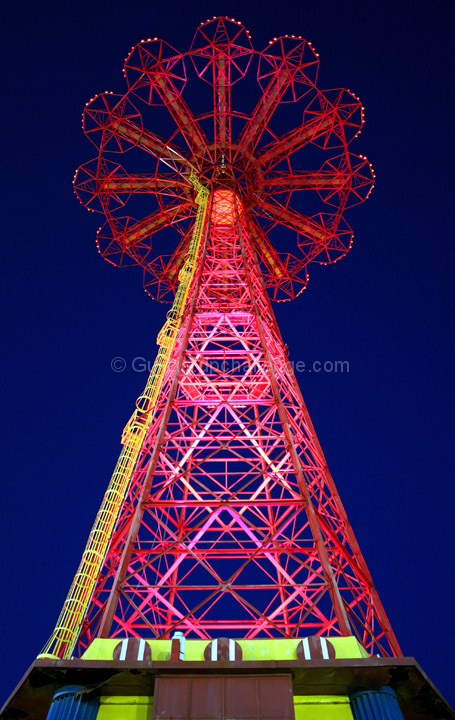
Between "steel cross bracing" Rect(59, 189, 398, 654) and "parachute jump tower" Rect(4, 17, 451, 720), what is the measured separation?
0.08m

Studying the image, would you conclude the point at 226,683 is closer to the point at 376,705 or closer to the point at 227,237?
the point at 376,705

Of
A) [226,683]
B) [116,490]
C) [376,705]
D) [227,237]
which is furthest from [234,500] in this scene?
[227,237]

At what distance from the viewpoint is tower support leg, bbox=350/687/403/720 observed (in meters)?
7.55

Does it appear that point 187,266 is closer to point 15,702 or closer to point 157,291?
point 157,291

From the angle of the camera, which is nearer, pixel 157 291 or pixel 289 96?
pixel 157 291

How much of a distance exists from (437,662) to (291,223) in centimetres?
2875

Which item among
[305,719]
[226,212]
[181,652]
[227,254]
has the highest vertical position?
[226,212]

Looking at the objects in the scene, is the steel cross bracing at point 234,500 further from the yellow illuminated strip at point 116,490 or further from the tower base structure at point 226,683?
the tower base structure at point 226,683

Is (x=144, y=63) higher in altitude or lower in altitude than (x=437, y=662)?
higher

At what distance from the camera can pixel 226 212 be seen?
2444 centimetres

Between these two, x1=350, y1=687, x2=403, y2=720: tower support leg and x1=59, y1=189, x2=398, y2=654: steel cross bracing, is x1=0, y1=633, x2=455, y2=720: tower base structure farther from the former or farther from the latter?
x1=59, y1=189, x2=398, y2=654: steel cross bracing

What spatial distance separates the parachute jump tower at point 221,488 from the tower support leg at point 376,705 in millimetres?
25

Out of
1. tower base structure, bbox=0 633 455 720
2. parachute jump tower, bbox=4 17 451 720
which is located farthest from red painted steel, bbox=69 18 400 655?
tower base structure, bbox=0 633 455 720

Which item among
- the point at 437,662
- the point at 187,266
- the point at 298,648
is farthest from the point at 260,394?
the point at 437,662
